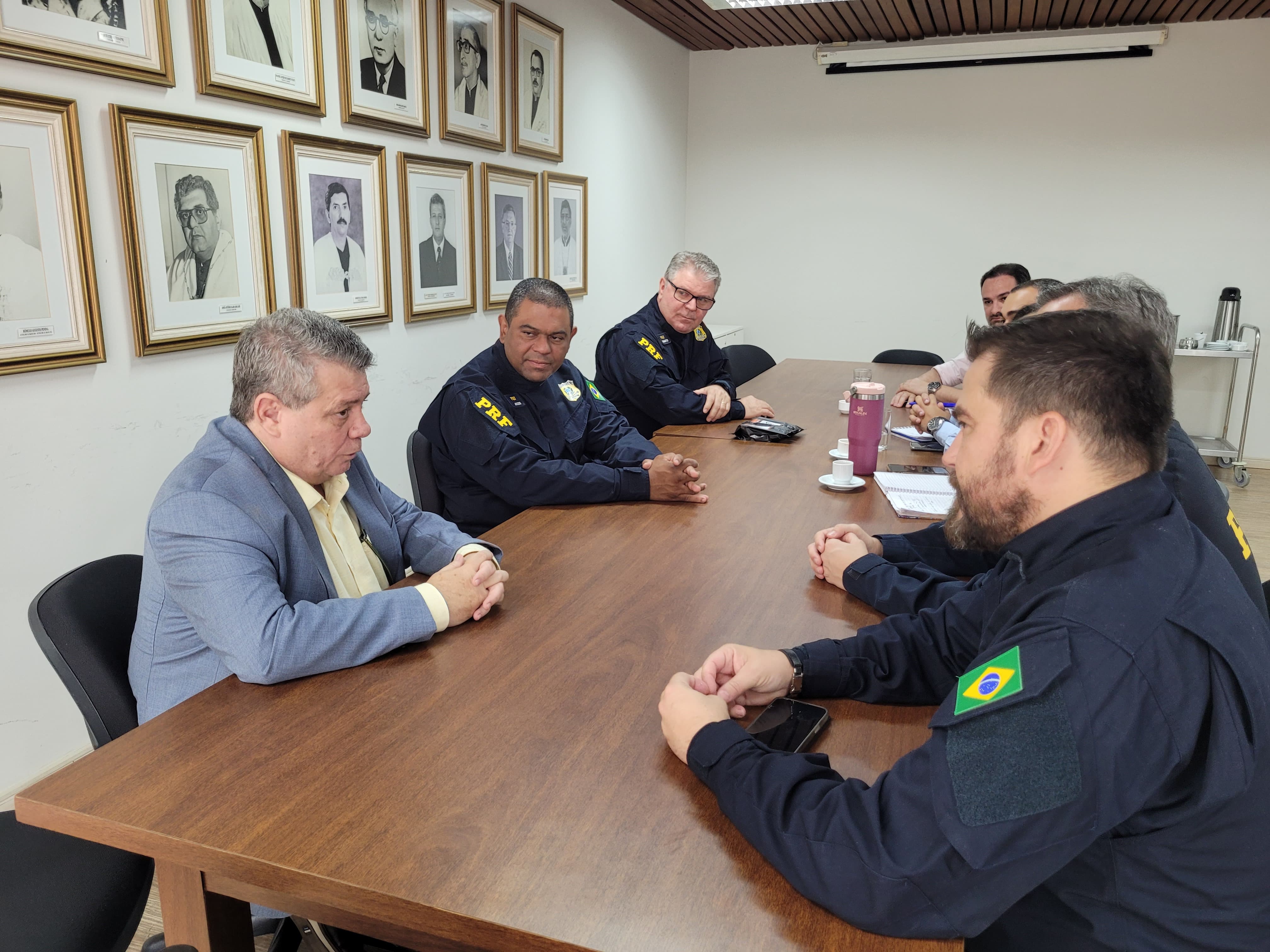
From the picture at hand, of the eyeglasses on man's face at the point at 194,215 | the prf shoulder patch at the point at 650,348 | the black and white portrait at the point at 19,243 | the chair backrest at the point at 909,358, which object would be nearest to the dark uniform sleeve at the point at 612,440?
the prf shoulder patch at the point at 650,348

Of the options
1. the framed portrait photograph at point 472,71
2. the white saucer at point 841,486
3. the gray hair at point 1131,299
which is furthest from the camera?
the framed portrait photograph at point 472,71

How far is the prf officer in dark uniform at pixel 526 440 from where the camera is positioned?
2365 mm

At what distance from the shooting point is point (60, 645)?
141 centimetres

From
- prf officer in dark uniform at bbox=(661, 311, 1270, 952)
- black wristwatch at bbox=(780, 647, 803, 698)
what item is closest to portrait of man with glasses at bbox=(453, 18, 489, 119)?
black wristwatch at bbox=(780, 647, 803, 698)

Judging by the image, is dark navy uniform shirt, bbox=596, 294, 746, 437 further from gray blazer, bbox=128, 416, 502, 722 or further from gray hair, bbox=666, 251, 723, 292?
gray blazer, bbox=128, 416, 502, 722

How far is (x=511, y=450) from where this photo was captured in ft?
8.11

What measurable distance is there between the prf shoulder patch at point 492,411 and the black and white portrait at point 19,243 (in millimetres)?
1141

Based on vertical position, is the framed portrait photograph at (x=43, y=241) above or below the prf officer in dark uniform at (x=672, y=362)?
above

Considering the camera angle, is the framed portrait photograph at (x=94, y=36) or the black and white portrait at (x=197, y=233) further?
the black and white portrait at (x=197, y=233)

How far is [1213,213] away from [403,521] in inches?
252

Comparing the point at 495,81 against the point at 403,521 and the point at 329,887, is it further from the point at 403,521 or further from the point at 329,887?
the point at 329,887

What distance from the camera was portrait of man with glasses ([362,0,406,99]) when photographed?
342cm

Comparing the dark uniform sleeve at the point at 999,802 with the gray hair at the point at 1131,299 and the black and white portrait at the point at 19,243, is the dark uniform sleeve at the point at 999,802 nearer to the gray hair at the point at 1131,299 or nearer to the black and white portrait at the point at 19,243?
the gray hair at the point at 1131,299

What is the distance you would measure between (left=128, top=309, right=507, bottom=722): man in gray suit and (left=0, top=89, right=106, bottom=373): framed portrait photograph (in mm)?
1107
